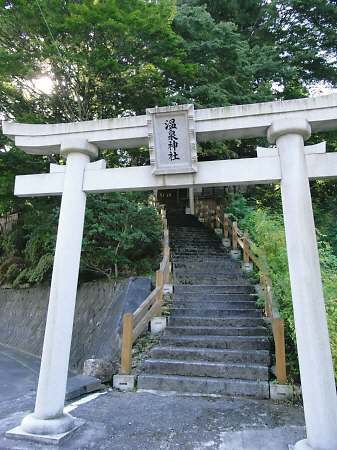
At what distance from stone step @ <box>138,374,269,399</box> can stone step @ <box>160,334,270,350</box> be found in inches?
34.8

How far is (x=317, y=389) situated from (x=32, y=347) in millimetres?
8832

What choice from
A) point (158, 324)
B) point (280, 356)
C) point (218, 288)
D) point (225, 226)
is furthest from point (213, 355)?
point (225, 226)

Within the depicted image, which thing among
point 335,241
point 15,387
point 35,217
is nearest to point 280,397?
point 15,387

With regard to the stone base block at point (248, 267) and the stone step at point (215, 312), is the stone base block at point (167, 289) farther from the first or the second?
the stone base block at point (248, 267)

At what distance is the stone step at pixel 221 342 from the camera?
6.59 m

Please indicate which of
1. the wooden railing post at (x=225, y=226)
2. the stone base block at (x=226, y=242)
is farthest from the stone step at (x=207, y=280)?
the wooden railing post at (x=225, y=226)

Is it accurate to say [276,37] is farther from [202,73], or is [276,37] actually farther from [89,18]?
[89,18]

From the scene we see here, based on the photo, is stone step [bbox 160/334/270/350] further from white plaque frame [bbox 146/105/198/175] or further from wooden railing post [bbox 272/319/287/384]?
white plaque frame [bbox 146/105/198/175]

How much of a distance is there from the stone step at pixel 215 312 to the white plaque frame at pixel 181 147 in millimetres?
4447

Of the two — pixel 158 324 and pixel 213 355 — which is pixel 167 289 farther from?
pixel 213 355

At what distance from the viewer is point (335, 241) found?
1084 cm

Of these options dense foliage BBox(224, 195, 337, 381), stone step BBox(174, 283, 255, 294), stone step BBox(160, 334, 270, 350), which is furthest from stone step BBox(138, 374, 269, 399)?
stone step BBox(174, 283, 255, 294)

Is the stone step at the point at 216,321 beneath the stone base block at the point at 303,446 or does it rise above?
above

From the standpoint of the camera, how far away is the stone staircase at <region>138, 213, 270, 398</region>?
584 cm
